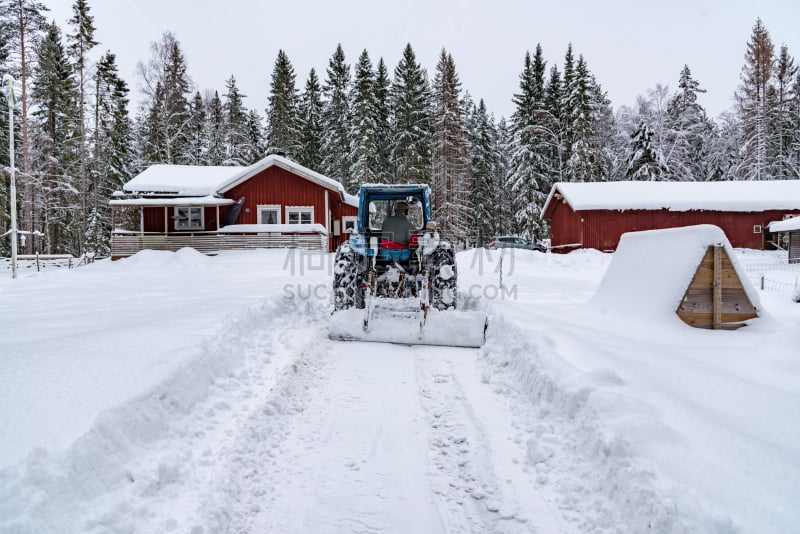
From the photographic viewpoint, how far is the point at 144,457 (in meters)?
2.53

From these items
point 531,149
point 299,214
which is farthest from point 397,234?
point 531,149

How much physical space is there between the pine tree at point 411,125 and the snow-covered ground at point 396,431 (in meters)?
29.1

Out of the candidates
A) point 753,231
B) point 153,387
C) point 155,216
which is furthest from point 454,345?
point 753,231

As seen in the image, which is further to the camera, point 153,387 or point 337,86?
point 337,86

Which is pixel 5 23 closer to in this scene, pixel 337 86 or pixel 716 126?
pixel 337 86

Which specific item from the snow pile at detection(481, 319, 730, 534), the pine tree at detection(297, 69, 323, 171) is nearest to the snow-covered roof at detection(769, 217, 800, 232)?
the snow pile at detection(481, 319, 730, 534)

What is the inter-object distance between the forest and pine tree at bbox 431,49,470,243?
108 millimetres

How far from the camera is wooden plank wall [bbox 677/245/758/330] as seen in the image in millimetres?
5359

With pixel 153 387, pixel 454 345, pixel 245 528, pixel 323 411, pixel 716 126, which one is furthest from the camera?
pixel 716 126

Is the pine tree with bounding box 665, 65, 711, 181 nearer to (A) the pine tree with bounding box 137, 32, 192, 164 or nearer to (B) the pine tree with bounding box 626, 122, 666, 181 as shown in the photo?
(B) the pine tree with bounding box 626, 122, 666, 181

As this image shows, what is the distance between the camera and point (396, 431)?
3.19 meters

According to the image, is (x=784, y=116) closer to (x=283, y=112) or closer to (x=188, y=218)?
(x=283, y=112)

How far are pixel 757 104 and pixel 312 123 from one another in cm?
3610

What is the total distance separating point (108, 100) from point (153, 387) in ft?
120
